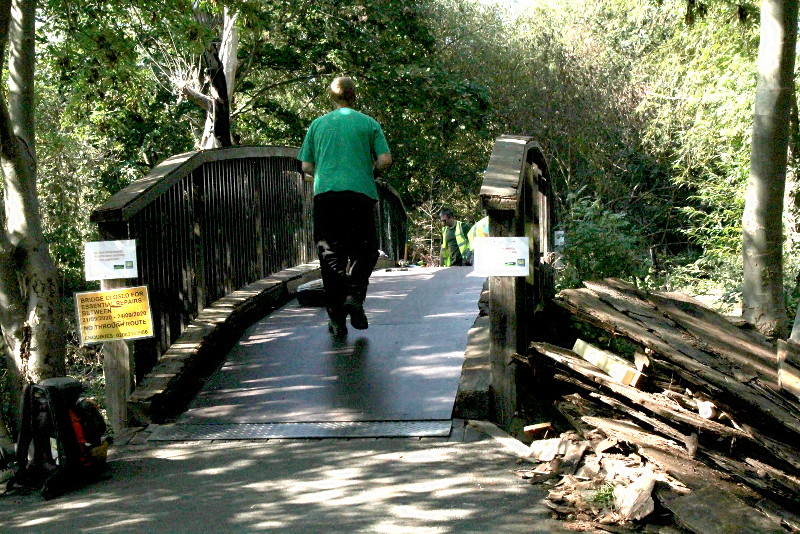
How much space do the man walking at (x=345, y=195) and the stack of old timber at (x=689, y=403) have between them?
202 cm

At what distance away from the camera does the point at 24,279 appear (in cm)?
653

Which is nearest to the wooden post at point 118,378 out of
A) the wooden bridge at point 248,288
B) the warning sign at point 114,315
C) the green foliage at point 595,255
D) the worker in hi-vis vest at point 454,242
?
the wooden bridge at point 248,288

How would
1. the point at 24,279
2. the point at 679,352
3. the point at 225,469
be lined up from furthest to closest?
the point at 24,279, the point at 225,469, the point at 679,352

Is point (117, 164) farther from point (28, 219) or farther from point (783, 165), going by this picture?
point (783, 165)

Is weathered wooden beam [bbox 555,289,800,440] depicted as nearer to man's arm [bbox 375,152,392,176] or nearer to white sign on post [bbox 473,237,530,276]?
white sign on post [bbox 473,237,530,276]

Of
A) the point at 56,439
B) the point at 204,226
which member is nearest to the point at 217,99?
the point at 204,226

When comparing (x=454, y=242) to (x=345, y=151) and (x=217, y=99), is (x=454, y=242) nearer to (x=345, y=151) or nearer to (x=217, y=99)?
(x=217, y=99)

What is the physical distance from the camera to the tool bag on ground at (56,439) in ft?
16.6

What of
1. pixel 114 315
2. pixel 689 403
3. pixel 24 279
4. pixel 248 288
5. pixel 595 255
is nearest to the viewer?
pixel 689 403

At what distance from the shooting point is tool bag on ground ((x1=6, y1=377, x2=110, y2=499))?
16.6 ft

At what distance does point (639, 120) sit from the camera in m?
26.3

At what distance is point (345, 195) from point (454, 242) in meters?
10.5

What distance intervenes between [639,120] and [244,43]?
478 inches

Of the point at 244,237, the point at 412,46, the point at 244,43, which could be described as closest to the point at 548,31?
the point at 412,46
